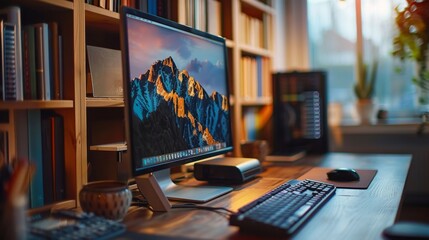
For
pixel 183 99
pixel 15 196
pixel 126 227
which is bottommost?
pixel 126 227

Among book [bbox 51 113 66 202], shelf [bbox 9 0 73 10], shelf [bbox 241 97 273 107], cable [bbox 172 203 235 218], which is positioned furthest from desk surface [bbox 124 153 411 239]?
shelf [bbox 241 97 273 107]

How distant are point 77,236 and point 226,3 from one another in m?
1.69

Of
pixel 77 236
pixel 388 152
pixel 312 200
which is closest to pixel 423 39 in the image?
pixel 388 152

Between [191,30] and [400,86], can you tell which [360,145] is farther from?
[191,30]

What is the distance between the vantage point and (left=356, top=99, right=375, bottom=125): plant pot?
2977 millimetres

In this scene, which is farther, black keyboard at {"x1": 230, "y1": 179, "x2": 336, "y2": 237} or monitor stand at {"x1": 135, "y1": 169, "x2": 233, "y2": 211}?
monitor stand at {"x1": 135, "y1": 169, "x2": 233, "y2": 211}

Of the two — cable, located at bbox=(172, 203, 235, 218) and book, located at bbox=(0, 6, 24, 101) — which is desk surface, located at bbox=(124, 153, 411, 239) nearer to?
cable, located at bbox=(172, 203, 235, 218)

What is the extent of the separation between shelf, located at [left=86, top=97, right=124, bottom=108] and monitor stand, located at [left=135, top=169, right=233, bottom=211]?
27 centimetres

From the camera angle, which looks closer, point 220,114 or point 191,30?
point 191,30

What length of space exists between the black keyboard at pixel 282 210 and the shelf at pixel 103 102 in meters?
0.59

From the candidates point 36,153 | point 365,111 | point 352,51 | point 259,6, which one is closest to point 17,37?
point 36,153

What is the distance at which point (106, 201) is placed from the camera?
43.8 inches

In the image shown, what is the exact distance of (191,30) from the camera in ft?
4.90

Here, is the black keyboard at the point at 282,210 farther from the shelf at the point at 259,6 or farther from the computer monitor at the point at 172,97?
the shelf at the point at 259,6
